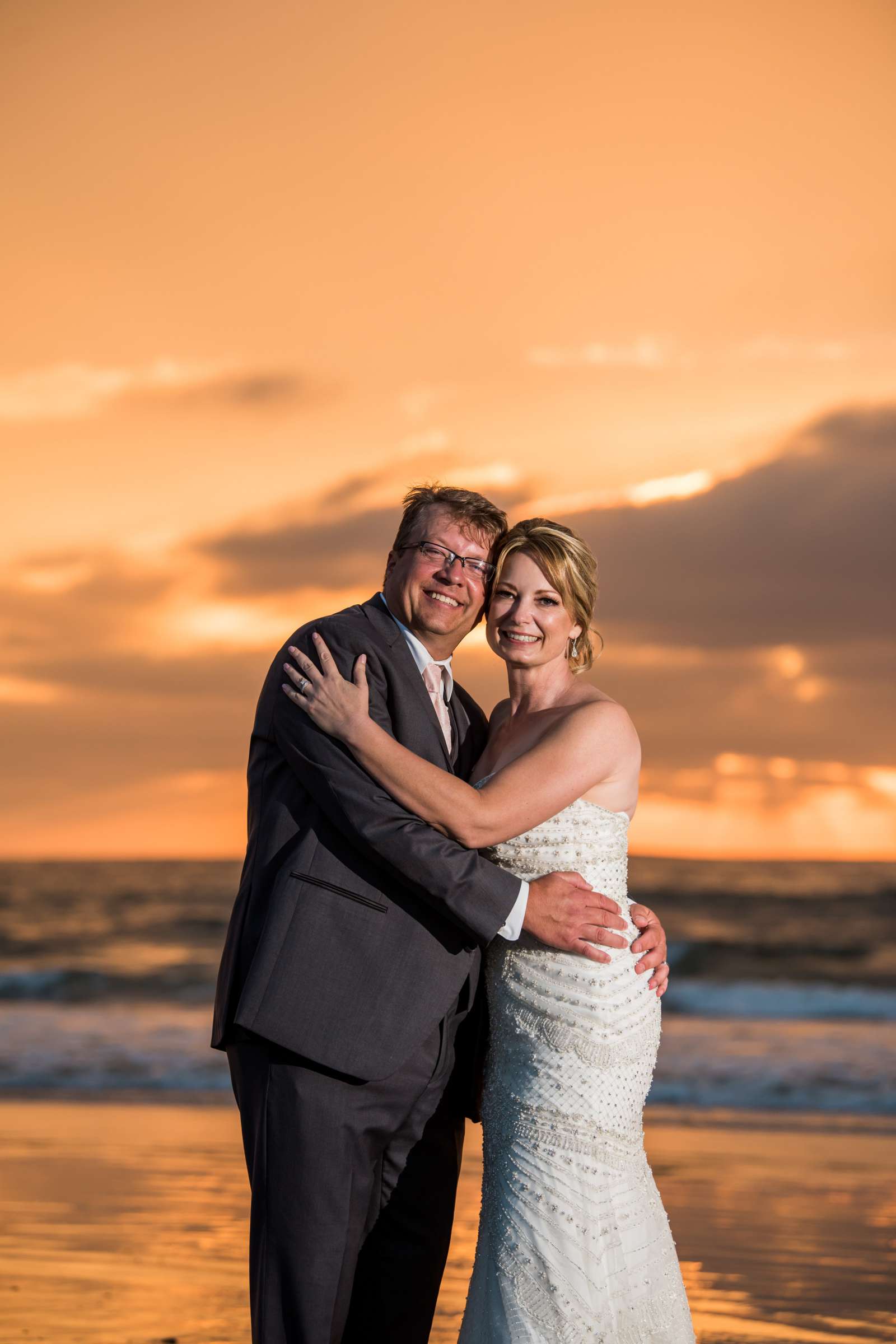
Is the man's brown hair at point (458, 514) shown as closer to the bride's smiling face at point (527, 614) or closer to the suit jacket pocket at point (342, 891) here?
the bride's smiling face at point (527, 614)

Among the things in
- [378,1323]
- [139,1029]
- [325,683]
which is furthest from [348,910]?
[139,1029]

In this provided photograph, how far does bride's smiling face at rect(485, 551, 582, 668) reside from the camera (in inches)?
145

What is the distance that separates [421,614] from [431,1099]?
1.24 meters

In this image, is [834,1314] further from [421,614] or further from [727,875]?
[727,875]

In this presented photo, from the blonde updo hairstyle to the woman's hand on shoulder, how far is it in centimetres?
53

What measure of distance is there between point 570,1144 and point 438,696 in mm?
1195

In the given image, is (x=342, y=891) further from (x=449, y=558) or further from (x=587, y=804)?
(x=449, y=558)

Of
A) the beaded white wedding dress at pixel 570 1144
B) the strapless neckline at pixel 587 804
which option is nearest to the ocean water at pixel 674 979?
the beaded white wedding dress at pixel 570 1144

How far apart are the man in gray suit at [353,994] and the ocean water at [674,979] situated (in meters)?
6.56

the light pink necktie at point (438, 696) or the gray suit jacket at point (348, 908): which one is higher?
the light pink necktie at point (438, 696)

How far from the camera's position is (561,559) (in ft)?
12.0

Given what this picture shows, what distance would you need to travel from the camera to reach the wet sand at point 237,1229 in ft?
16.6

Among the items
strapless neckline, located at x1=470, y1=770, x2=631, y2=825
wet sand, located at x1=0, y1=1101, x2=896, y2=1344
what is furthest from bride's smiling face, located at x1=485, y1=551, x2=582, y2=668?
wet sand, located at x1=0, y1=1101, x2=896, y2=1344

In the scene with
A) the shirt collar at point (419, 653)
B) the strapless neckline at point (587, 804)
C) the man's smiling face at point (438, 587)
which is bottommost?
the strapless neckline at point (587, 804)
